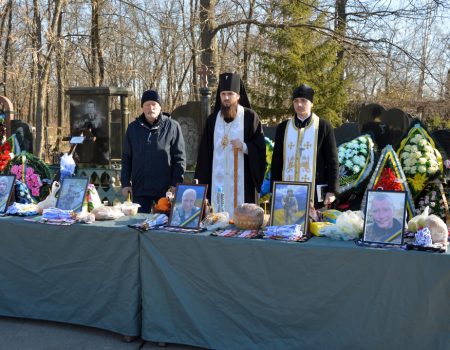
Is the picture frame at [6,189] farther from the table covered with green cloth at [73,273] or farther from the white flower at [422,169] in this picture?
the white flower at [422,169]

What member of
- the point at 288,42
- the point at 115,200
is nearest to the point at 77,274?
the point at 115,200

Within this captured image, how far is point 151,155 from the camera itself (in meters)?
4.68

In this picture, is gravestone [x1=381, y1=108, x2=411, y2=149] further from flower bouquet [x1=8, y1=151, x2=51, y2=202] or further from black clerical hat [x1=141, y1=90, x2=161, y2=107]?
flower bouquet [x1=8, y1=151, x2=51, y2=202]

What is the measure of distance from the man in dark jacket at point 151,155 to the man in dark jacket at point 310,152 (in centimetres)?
93

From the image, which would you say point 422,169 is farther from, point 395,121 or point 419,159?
point 395,121

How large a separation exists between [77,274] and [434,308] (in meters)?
2.38

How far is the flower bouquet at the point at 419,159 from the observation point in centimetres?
530

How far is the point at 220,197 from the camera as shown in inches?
194

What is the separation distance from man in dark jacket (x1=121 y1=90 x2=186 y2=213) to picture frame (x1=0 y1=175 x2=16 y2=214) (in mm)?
959

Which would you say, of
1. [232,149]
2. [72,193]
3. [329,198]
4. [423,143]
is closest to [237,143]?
[232,149]

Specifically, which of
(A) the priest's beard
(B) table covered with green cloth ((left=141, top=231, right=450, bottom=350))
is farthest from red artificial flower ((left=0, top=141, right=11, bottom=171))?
(B) table covered with green cloth ((left=141, top=231, right=450, bottom=350))

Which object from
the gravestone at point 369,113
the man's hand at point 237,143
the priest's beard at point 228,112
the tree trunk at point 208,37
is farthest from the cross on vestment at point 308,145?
the tree trunk at point 208,37

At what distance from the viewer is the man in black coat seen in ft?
15.6

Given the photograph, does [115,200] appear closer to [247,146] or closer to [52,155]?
[247,146]
